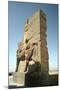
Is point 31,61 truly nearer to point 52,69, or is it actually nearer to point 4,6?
point 52,69

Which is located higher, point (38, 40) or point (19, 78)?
point (38, 40)

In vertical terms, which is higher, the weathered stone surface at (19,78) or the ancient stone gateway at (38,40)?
the ancient stone gateway at (38,40)

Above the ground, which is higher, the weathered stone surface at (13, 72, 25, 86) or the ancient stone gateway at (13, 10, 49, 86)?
the ancient stone gateway at (13, 10, 49, 86)

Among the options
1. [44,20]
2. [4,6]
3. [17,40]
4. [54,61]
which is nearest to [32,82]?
[54,61]

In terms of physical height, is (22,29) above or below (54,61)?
above

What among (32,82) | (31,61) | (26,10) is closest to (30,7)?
(26,10)

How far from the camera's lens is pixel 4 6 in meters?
2.33

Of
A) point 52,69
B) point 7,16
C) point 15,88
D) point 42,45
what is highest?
point 7,16

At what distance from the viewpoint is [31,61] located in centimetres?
238

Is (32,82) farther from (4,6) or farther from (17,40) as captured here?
(4,6)

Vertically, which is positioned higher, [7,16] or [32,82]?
[7,16]

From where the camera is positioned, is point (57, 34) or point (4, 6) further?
point (57, 34)

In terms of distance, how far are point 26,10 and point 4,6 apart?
259mm

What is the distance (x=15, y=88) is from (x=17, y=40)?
0.54 meters
